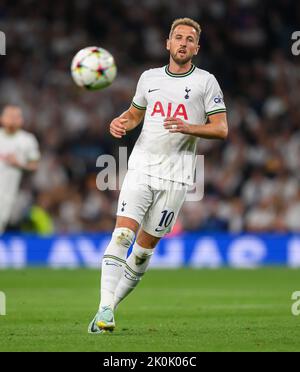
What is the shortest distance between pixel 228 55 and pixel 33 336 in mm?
14937

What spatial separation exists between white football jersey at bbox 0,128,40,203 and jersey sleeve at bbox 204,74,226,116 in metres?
6.82

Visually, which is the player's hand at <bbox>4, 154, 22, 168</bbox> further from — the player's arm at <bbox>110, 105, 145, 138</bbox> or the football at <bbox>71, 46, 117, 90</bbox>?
the player's arm at <bbox>110, 105, 145, 138</bbox>

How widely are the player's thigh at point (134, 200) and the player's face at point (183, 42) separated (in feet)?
3.51

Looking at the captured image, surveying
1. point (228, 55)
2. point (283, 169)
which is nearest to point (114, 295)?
point (283, 169)

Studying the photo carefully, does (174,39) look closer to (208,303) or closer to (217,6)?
(208,303)

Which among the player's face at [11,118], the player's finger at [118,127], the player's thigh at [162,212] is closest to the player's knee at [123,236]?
the player's thigh at [162,212]

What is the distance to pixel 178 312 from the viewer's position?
9.34m

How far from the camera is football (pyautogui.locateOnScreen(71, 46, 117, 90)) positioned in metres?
9.68

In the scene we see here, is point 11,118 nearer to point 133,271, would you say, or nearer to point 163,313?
point 163,313

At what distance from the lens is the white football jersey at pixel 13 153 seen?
1429 centimetres

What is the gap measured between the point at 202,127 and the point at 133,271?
146 centimetres

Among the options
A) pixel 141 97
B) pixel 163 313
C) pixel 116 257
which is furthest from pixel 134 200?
pixel 163 313

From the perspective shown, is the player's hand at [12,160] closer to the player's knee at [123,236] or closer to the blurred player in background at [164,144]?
the blurred player in background at [164,144]

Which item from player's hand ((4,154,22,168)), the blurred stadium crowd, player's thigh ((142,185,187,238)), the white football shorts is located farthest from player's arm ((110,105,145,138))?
the blurred stadium crowd
